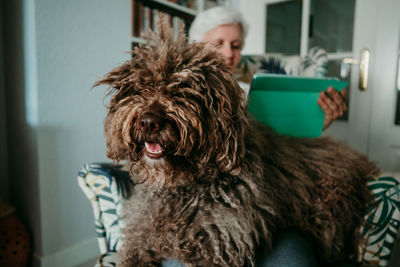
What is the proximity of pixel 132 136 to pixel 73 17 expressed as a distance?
138 cm

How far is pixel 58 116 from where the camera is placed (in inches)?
68.0

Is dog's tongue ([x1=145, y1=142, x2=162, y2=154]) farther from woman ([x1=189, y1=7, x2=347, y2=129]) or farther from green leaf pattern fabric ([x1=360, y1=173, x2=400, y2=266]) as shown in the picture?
woman ([x1=189, y1=7, x2=347, y2=129])

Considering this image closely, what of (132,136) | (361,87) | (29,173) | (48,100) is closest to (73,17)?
(48,100)

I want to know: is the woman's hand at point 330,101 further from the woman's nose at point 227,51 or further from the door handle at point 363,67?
the door handle at point 363,67

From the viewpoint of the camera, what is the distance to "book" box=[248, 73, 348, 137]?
1.04m

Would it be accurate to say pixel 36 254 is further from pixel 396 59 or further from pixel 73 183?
pixel 396 59

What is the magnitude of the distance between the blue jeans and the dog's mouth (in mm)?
351

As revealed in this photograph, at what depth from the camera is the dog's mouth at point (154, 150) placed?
2.58 feet

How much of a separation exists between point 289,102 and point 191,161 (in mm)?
546

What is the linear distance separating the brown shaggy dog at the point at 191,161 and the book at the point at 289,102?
17 centimetres

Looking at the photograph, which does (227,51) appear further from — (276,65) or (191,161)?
(191,161)

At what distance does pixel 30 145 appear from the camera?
168cm

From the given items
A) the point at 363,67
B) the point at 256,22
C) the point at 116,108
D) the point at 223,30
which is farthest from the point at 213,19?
the point at 256,22

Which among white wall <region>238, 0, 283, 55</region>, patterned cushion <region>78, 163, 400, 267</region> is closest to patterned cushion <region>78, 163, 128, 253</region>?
patterned cushion <region>78, 163, 400, 267</region>
